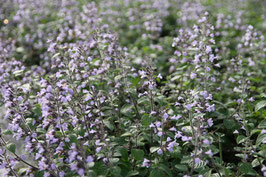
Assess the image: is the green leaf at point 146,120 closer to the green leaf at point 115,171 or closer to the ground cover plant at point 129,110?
the ground cover plant at point 129,110

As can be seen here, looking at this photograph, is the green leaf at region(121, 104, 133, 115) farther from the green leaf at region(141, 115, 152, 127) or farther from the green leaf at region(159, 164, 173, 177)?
the green leaf at region(159, 164, 173, 177)

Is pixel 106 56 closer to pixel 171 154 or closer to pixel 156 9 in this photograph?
pixel 171 154

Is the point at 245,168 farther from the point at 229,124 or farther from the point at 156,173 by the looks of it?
the point at 156,173

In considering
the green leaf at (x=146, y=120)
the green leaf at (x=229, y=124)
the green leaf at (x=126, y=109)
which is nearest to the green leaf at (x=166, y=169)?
the green leaf at (x=146, y=120)

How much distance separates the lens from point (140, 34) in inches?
406

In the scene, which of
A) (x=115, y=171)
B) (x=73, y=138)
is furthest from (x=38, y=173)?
(x=115, y=171)

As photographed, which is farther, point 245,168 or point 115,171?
point 245,168

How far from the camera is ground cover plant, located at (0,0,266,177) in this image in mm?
4461

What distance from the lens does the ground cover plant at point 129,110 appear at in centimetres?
446

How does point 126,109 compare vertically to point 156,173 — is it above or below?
above

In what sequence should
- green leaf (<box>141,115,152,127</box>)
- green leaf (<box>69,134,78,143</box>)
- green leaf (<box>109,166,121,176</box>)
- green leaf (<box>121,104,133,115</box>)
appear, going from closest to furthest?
green leaf (<box>109,166,121,176</box>) → green leaf (<box>69,134,78,143</box>) → green leaf (<box>141,115,152,127</box>) → green leaf (<box>121,104,133,115</box>)

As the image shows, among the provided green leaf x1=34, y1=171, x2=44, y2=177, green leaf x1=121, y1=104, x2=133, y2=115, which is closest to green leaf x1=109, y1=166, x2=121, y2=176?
green leaf x1=34, y1=171, x2=44, y2=177

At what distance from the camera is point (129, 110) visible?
5.78m

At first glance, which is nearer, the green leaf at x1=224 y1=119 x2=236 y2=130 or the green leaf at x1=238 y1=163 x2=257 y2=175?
the green leaf at x1=238 y1=163 x2=257 y2=175
